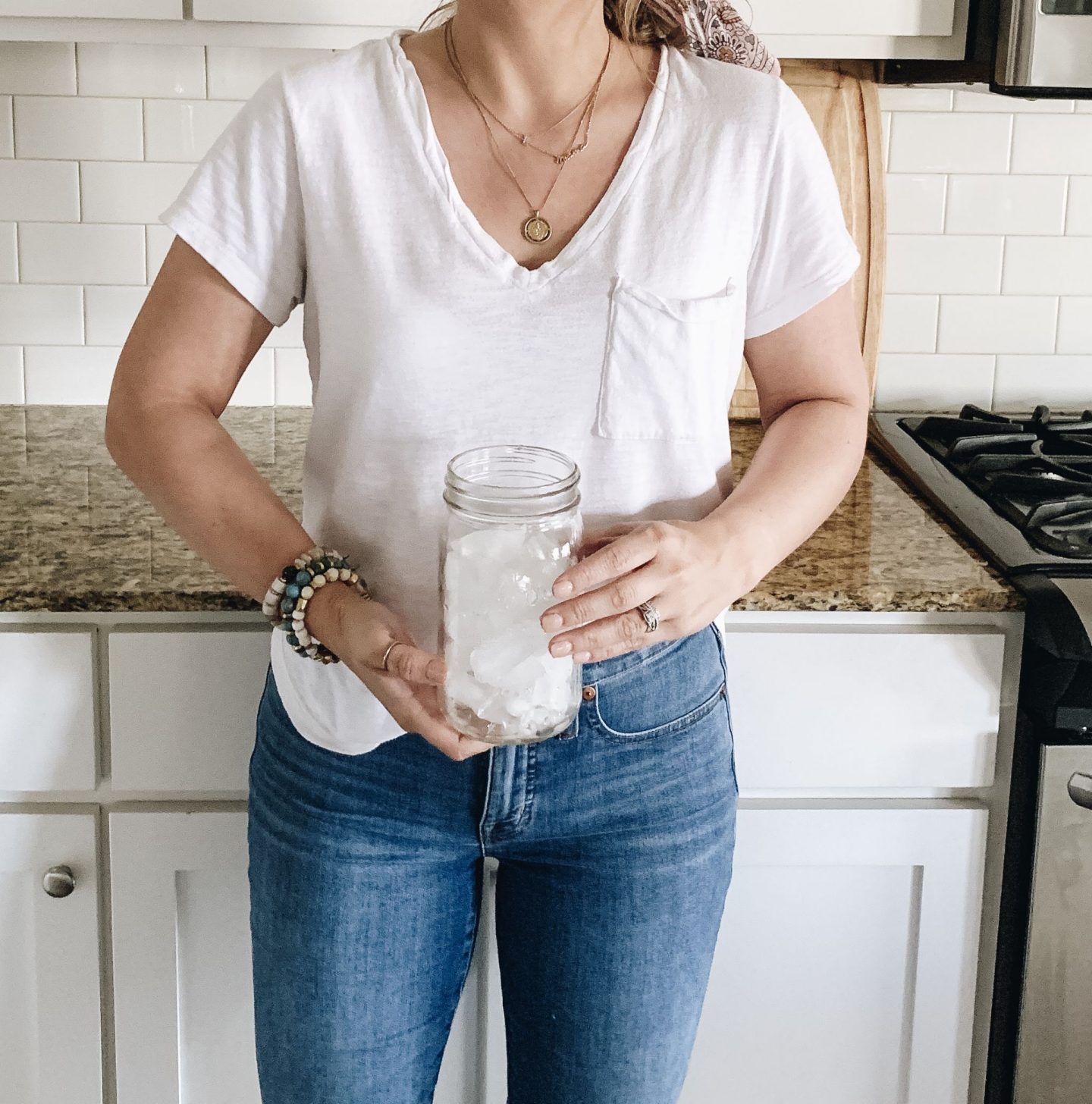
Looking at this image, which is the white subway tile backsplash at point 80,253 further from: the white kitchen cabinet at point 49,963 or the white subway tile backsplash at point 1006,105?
the white subway tile backsplash at point 1006,105

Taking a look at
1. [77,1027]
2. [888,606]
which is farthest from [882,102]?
[77,1027]

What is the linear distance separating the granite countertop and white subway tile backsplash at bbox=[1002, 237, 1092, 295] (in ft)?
1.34

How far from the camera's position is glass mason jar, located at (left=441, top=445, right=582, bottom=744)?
2.79 ft

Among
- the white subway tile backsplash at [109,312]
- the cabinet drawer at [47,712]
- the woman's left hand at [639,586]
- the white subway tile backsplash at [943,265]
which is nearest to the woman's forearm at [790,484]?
the woman's left hand at [639,586]

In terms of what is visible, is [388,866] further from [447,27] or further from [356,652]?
[447,27]

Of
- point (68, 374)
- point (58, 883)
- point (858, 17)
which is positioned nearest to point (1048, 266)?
point (858, 17)

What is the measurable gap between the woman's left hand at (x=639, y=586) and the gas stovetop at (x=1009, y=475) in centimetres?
51

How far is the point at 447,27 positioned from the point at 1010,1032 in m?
1.11

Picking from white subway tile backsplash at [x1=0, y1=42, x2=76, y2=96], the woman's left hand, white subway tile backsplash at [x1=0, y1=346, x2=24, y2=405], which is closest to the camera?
the woman's left hand

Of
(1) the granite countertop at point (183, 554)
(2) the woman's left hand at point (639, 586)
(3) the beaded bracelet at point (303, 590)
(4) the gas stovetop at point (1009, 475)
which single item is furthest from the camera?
(4) the gas stovetop at point (1009, 475)

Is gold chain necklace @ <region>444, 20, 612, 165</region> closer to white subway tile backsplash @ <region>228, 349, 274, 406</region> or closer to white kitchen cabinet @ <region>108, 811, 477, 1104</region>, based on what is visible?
white kitchen cabinet @ <region>108, 811, 477, 1104</region>

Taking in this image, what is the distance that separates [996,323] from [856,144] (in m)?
0.33

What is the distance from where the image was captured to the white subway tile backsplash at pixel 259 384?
74.7 inches

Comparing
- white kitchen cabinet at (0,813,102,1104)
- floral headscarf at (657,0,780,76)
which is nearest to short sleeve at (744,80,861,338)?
floral headscarf at (657,0,780,76)
